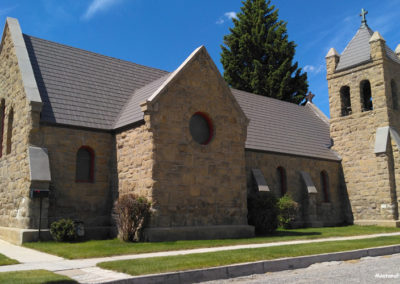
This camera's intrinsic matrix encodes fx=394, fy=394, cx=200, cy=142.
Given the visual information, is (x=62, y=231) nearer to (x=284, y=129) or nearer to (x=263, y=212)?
(x=263, y=212)

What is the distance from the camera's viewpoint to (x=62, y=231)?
14.2m

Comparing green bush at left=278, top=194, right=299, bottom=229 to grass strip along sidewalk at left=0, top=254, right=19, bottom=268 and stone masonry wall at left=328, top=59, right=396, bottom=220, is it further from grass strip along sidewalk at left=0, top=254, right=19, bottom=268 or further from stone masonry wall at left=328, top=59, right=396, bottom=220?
grass strip along sidewalk at left=0, top=254, right=19, bottom=268

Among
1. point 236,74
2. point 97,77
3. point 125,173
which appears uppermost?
point 236,74

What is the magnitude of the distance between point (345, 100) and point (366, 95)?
177 centimetres

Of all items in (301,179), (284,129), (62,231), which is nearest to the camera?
(62,231)

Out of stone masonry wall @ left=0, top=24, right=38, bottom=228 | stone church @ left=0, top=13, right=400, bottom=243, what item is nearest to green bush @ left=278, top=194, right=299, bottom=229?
stone church @ left=0, top=13, right=400, bottom=243

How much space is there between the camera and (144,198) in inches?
587

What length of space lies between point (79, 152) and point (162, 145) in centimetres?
405

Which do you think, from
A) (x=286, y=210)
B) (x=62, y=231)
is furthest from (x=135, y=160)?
(x=286, y=210)

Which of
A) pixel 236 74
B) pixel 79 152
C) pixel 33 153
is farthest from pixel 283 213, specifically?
pixel 236 74

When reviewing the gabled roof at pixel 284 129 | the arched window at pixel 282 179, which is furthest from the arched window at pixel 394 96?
the arched window at pixel 282 179

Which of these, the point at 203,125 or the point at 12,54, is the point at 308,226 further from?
the point at 12,54

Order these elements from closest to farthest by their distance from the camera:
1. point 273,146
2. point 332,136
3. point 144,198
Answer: point 144,198 < point 273,146 < point 332,136

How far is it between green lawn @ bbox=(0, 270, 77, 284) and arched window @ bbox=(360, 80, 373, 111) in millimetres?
23835
